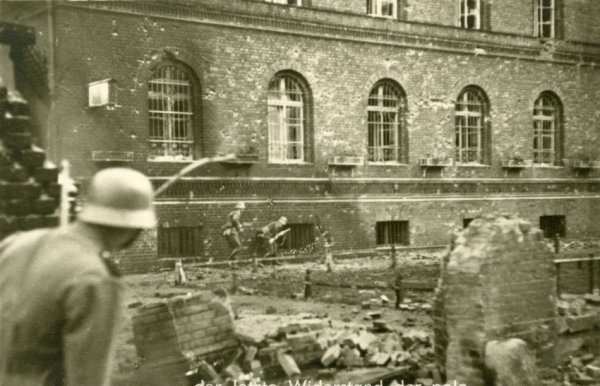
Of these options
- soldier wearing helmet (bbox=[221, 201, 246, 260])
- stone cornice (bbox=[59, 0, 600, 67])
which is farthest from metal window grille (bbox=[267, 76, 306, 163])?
soldier wearing helmet (bbox=[221, 201, 246, 260])

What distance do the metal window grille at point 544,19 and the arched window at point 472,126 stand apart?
275 cm

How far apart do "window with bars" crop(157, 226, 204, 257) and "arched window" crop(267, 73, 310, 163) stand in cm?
278

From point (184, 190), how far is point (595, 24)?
13.7 meters

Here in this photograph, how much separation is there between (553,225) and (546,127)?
2930 millimetres

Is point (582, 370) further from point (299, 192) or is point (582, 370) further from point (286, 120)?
point (286, 120)

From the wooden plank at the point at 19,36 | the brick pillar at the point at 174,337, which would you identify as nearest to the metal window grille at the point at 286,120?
the wooden plank at the point at 19,36

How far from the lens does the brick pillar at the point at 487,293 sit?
5828mm

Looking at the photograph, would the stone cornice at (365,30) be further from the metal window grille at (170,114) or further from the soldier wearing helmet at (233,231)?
the soldier wearing helmet at (233,231)

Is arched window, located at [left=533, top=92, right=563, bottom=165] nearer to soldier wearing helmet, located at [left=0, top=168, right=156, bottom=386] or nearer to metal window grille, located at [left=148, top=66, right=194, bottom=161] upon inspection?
metal window grille, located at [left=148, top=66, right=194, bottom=161]

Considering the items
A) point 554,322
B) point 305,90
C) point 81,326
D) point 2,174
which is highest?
point 305,90

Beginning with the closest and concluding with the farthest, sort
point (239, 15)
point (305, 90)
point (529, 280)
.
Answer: point (529, 280) < point (239, 15) < point (305, 90)

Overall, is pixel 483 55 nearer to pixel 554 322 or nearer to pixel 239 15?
pixel 239 15

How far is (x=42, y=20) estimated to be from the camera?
13172 mm

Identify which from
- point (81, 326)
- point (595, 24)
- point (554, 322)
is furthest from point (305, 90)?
point (81, 326)
